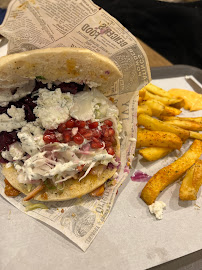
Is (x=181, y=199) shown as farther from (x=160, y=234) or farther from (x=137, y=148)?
(x=137, y=148)

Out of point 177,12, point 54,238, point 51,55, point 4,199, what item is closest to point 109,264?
point 54,238

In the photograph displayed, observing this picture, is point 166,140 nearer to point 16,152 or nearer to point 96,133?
point 96,133

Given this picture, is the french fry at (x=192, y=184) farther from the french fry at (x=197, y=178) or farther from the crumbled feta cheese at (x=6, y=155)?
the crumbled feta cheese at (x=6, y=155)

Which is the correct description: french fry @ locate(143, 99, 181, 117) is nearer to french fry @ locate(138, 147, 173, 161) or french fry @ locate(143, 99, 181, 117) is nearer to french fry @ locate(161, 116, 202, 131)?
french fry @ locate(161, 116, 202, 131)

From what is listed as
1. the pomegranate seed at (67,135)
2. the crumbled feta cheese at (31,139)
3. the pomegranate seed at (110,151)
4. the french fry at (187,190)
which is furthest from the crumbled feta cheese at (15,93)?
the french fry at (187,190)

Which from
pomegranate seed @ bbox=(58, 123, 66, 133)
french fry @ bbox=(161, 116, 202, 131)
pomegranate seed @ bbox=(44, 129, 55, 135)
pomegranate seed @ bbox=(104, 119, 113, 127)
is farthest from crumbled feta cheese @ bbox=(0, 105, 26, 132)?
french fry @ bbox=(161, 116, 202, 131)
